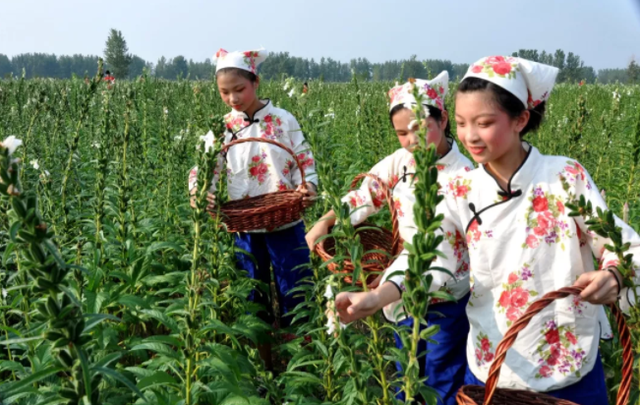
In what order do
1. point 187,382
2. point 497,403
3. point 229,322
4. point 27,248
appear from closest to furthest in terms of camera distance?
point 27,248
point 497,403
point 187,382
point 229,322

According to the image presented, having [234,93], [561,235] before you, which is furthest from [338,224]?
[234,93]

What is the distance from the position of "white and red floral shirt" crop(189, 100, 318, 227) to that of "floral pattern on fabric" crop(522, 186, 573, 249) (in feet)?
6.78

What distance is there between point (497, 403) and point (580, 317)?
17.2 inches

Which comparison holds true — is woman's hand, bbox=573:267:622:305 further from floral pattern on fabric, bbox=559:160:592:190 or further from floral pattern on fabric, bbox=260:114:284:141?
floral pattern on fabric, bbox=260:114:284:141

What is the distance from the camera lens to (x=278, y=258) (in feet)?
12.9

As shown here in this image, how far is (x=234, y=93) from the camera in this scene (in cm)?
379

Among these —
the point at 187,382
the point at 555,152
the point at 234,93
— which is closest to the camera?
the point at 187,382

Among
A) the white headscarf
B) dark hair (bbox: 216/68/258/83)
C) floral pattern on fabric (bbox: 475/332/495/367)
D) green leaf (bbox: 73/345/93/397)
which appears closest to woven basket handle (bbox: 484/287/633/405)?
floral pattern on fabric (bbox: 475/332/495/367)

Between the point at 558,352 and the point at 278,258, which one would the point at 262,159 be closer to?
the point at 278,258

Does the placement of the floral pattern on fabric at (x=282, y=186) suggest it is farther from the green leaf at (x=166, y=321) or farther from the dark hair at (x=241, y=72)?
the green leaf at (x=166, y=321)

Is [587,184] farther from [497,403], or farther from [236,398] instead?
[236,398]

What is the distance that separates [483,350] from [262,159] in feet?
7.46

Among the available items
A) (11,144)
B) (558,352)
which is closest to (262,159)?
(558,352)

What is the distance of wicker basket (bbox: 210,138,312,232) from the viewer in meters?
3.46
